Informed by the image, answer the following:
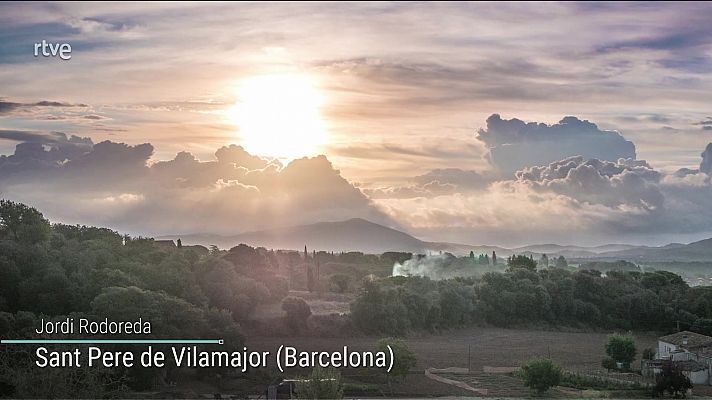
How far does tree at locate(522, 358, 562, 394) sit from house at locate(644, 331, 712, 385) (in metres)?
5.95

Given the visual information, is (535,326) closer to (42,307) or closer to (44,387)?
(42,307)

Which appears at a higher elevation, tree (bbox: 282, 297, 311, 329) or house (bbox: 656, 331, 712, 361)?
tree (bbox: 282, 297, 311, 329)

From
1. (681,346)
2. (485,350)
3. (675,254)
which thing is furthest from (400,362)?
(675,254)

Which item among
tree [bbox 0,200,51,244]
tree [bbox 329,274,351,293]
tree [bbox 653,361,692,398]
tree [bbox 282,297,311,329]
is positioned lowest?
tree [bbox 653,361,692,398]

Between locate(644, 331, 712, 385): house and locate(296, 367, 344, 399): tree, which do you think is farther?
locate(644, 331, 712, 385): house

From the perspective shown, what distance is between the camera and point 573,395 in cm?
3161

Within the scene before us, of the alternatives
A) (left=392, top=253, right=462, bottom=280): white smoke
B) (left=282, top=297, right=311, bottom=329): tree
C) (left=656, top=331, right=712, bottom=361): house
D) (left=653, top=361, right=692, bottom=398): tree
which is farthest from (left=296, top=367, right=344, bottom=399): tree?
(left=392, top=253, right=462, bottom=280): white smoke

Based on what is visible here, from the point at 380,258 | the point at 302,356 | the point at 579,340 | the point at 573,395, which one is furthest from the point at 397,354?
the point at 380,258

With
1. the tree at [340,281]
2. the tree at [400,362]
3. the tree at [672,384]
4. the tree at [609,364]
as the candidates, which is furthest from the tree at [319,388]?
the tree at [340,281]

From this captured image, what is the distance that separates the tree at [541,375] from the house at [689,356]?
5.95 meters

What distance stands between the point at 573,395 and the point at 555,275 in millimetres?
29269

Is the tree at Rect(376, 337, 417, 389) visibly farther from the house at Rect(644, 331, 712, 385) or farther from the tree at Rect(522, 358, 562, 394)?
the house at Rect(644, 331, 712, 385)

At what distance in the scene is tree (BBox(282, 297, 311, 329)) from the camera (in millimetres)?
45188

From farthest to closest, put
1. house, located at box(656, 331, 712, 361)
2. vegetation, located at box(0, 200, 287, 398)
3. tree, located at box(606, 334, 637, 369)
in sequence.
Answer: tree, located at box(606, 334, 637, 369) → house, located at box(656, 331, 712, 361) → vegetation, located at box(0, 200, 287, 398)
